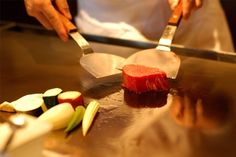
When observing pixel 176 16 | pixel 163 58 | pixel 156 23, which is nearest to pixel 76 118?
pixel 163 58

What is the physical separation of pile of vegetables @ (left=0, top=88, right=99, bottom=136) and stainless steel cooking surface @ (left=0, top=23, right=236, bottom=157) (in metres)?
0.02

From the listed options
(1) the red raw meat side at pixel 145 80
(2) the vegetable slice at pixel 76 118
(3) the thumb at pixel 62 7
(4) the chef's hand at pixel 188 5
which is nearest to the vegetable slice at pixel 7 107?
(2) the vegetable slice at pixel 76 118

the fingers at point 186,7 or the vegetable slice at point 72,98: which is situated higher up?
the fingers at point 186,7

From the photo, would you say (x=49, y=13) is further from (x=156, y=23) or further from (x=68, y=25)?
(x=156, y=23)

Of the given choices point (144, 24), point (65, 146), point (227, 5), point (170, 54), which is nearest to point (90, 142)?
point (65, 146)

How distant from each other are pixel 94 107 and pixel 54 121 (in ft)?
0.28

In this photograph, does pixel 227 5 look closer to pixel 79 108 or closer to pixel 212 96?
pixel 212 96

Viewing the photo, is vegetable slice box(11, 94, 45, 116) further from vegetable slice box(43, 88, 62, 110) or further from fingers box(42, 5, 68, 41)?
fingers box(42, 5, 68, 41)

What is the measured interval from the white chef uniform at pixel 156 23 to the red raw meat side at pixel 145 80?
317 millimetres

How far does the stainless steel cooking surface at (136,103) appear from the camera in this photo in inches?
26.1

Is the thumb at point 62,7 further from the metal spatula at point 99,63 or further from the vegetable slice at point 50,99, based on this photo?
the vegetable slice at point 50,99

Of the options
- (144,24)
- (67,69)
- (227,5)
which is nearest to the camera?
(67,69)

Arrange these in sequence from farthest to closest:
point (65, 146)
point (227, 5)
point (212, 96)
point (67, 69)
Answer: point (227, 5), point (67, 69), point (212, 96), point (65, 146)

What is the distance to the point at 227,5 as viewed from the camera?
4.88 ft
